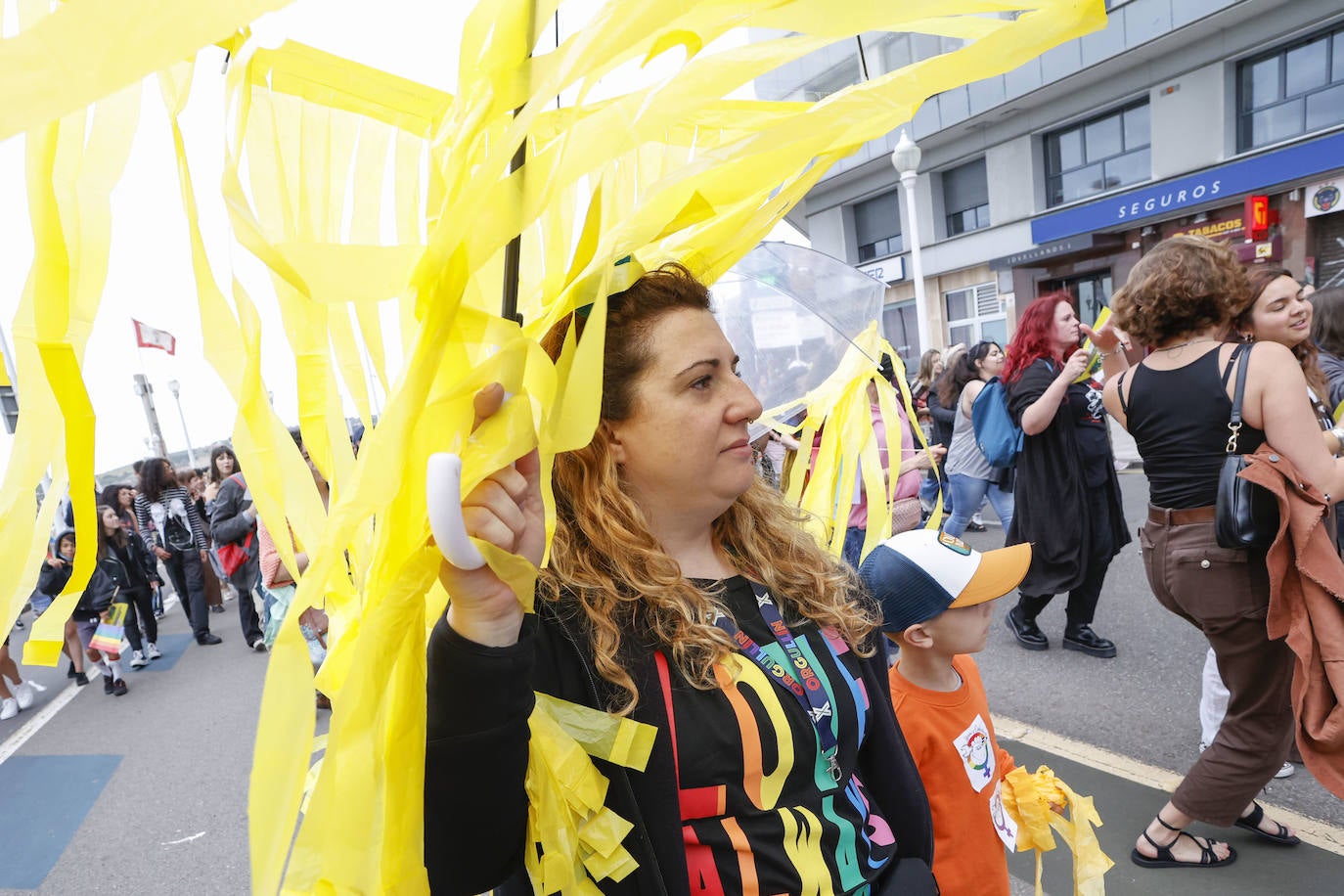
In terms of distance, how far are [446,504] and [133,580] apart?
25.2 ft

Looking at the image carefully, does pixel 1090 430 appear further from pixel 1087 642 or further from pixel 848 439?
pixel 848 439

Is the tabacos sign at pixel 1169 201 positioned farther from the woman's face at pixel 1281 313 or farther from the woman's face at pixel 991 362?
the woman's face at pixel 1281 313

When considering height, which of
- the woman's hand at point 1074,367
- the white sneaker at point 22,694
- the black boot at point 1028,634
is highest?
the woman's hand at point 1074,367

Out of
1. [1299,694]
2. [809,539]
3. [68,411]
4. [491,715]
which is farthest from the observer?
[1299,694]

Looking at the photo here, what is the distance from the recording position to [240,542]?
20.0 feet

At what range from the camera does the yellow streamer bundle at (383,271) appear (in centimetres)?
80

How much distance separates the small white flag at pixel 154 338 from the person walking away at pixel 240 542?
768cm

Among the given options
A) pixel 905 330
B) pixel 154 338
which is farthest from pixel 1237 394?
pixel 905 330

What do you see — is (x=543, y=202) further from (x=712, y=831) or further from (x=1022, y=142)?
(x=1022, y=142)

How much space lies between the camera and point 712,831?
1.17 metres

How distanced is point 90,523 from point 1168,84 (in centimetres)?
1926

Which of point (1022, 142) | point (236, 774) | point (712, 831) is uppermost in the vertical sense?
point (1022, 142)

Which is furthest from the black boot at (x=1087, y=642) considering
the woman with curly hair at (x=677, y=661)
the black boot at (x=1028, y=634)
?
the woman with curly hair at (x=677, y=661)

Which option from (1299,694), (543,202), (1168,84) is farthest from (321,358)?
(1168,84)
